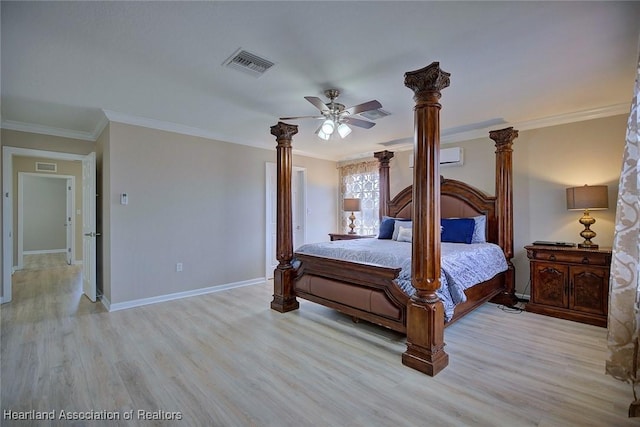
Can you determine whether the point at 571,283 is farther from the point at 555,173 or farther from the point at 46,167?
the point at 46,167

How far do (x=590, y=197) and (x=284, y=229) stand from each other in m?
3.62

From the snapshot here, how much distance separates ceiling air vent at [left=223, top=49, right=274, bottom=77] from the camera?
2.41m

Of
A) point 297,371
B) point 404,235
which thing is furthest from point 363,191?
point 297,371

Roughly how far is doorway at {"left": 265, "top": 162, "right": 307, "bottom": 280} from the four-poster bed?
1.66 meters

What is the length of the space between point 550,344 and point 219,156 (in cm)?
484

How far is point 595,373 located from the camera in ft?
7.63

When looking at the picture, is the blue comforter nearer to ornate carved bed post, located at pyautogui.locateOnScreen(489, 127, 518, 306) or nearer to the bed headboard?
ornate carved bed post, located at pyautogui.locateOnScreen(489, 127, 518, 306)

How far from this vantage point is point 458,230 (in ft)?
13.9

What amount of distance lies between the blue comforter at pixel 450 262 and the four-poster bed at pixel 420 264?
4.3 inches

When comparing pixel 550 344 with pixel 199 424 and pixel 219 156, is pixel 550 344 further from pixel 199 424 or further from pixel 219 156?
pixel 219 156

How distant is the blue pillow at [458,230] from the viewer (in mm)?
4152

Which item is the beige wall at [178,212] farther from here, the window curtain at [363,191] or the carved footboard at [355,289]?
the window curtain at [363,191]

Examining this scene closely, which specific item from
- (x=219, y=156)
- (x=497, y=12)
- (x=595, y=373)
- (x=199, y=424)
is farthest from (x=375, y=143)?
(x=199, y=424)

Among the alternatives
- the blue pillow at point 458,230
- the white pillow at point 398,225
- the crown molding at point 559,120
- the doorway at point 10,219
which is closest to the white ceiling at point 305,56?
the crown molding at point 559,120
